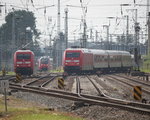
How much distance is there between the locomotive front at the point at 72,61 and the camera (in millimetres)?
41903

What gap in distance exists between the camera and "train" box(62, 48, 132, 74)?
42031 millimetres

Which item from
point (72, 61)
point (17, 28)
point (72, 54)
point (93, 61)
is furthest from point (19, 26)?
point (72, 61)

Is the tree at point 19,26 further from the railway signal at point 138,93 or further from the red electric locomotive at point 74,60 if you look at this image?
the railway signal at point 138,93

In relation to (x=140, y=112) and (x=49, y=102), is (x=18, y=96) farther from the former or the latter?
(x=140, y=112)

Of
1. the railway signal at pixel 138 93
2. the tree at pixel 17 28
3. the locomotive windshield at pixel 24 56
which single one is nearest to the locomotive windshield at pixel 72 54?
the locomotive windshield at pixel 24 56

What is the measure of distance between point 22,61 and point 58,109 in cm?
2762

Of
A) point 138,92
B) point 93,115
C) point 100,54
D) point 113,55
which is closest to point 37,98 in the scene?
point 138,92

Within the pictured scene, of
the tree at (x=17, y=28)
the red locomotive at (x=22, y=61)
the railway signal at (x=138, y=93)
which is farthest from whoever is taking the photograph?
the tree at (x=17, y=28)

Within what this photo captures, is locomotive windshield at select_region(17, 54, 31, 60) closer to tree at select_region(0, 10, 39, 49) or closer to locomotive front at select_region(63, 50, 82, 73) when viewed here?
locomotive front at select_region(63, 50, 82, 73)

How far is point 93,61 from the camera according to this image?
1834 inches

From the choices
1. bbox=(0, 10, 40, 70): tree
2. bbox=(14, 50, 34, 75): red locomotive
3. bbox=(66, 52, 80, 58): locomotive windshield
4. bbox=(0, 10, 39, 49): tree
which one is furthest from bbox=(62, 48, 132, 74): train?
bbox=(0, 10, 40, 70): tree

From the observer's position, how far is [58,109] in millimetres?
14266

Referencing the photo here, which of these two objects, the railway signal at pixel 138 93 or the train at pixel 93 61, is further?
the train at pixel 93 61

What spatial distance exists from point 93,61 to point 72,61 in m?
5.33
